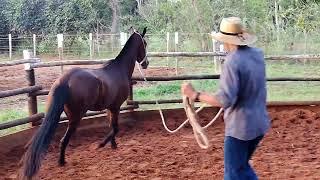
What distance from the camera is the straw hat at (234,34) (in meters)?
3.23

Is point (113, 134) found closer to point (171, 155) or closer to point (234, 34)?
point (171, 155)

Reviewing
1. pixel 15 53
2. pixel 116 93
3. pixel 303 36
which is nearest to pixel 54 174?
pixel 116 93

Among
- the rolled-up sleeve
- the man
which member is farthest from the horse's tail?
the rolled-up sleeve

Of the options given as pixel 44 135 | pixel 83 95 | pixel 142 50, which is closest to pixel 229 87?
pixel 44 135

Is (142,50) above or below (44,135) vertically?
above

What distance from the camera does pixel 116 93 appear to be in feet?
20.1

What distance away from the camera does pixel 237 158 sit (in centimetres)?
322

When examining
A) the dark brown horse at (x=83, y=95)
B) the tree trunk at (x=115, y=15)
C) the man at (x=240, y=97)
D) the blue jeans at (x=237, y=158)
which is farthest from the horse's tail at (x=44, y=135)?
the tree trunk at (x=115, y=15)

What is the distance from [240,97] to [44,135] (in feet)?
7.78

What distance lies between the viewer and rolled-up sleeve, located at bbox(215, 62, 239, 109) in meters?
3.09

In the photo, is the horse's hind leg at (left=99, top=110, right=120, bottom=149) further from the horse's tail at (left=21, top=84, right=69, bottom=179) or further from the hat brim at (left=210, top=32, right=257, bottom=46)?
the hat brim at (left=210, top=32, right=257, bottom=46)

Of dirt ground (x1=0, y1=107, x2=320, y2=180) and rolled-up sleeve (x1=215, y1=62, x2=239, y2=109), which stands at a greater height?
rolled-up sleeve (x1=215, y1=62, x2=239, y2=109)

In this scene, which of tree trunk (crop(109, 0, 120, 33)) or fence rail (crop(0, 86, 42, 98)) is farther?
tree trunk (crop(109, 0, 120, 33))


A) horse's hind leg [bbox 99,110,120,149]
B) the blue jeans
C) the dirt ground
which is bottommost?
the dirt ground
